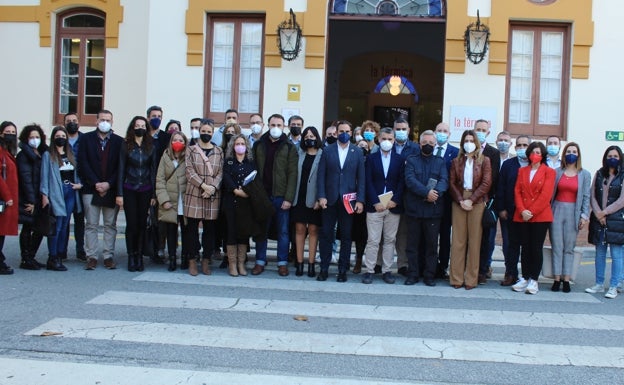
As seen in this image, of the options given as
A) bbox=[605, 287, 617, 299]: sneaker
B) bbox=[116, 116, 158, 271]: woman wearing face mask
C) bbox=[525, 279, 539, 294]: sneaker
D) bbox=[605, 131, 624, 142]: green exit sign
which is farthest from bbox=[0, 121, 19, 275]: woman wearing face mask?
bbox=[605, 131, 624, 142]: green exit sign

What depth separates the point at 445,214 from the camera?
29.0 ft

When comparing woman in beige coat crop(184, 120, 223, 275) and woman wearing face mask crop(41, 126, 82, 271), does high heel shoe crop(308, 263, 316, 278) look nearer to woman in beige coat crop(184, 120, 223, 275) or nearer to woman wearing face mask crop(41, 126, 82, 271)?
woman in beige coat crop(184, 120, 223, 275)

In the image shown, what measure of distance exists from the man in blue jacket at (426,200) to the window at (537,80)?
232 inches

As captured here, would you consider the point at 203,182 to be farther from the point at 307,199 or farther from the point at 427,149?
the point at 427,149

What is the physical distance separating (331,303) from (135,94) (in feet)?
30.9

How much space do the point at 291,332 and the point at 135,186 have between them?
385cm

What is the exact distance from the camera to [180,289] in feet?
26.0

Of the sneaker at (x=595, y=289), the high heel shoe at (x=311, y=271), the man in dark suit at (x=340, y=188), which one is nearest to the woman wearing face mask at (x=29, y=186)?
the high heel shoe at (x=311, y=271)

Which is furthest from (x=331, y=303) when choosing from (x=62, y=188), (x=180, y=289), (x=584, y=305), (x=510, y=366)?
(x=62, y=188)

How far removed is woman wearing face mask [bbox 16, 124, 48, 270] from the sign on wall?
810cm

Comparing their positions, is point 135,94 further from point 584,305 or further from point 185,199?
point 584,305

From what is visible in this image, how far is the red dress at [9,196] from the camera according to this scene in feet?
28.0

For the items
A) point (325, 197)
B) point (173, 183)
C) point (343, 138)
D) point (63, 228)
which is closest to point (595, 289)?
point (325, 197)

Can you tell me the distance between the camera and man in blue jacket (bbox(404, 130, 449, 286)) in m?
8.38
